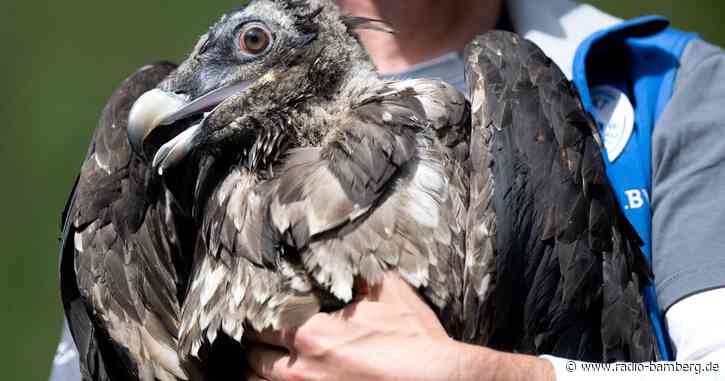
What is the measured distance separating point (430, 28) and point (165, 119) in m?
1.14

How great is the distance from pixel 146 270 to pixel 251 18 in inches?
30.3

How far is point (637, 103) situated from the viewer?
2.82 m

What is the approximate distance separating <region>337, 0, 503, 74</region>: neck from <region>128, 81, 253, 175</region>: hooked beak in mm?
858

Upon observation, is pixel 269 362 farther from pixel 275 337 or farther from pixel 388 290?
pixel 388 290

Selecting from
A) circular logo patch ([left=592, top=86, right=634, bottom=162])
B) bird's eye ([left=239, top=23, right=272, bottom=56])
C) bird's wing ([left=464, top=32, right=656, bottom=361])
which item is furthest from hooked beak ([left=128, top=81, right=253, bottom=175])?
circular logo patch ([left=592, top=86, right=634, bottom=162])

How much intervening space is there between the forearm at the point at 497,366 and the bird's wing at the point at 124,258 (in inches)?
34.8

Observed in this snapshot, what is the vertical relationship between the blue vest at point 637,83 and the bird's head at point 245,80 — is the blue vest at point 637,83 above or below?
below

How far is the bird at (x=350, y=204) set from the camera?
2.51m

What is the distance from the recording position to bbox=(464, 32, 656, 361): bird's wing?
8.41ft

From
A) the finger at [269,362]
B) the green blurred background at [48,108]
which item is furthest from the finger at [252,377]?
the green blurred background at [48,108]

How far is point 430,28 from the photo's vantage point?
3396 mm

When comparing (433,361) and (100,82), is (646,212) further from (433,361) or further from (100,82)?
(100,82)

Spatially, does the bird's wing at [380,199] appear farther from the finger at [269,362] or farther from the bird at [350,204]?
the finger at [269,362]

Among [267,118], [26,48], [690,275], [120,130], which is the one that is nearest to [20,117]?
[26,48]
